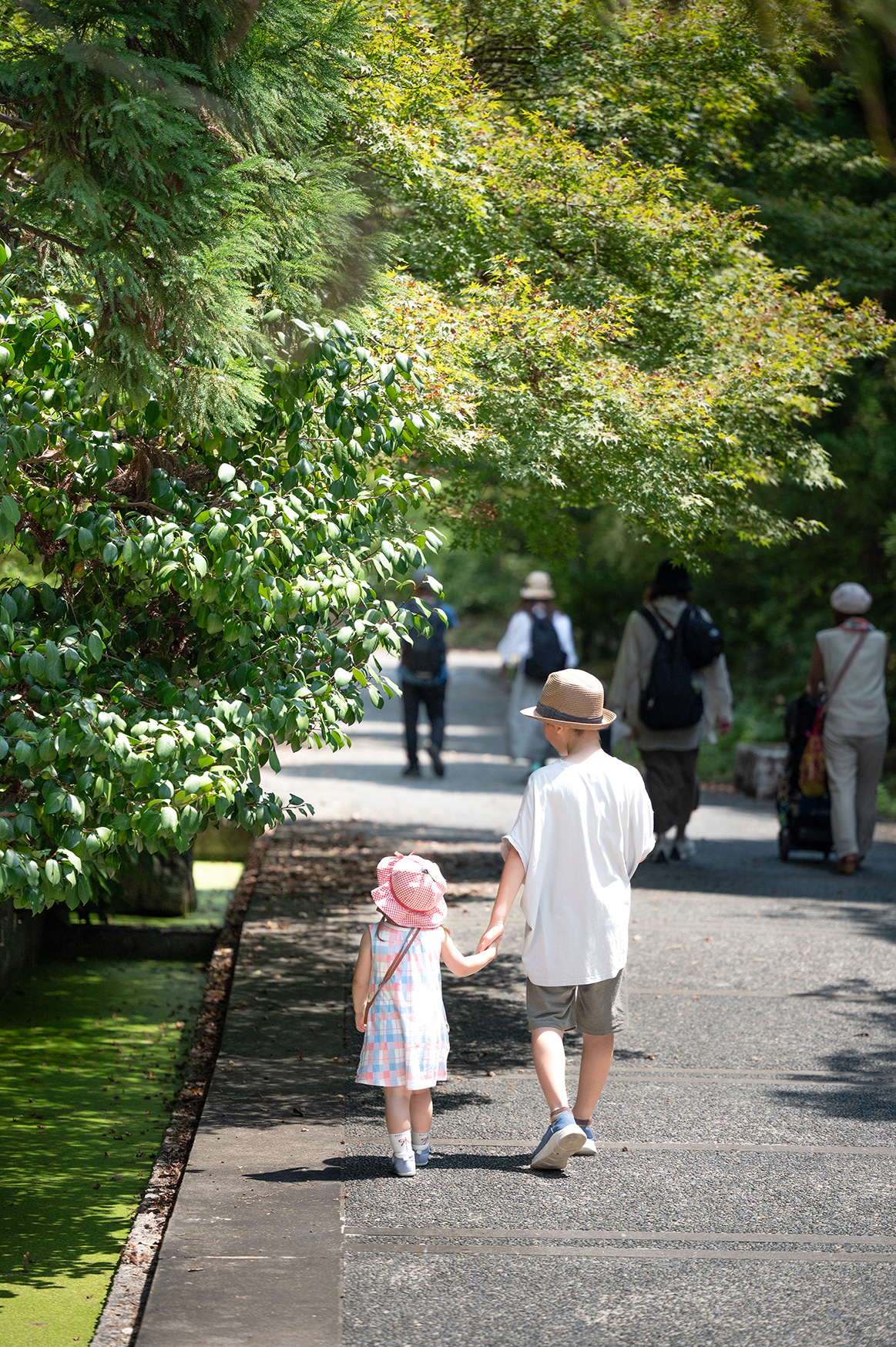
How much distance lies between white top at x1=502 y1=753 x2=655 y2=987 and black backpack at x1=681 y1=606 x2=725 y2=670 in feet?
17.5

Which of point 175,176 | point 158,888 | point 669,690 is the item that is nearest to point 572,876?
point 175,176

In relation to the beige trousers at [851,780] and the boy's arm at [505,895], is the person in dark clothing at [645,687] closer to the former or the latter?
the beige trousers at [851,780]

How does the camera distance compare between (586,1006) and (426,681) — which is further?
(426,681)

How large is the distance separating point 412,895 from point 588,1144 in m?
1.05

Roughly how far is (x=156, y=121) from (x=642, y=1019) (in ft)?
14.1

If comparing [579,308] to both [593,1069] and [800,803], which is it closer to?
[593,1069]

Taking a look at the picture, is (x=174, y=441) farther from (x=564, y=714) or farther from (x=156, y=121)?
(x=564, y=714)

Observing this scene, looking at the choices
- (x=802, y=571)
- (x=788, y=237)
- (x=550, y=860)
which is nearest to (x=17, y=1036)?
(x=550, y=860)

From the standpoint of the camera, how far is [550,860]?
4438mm

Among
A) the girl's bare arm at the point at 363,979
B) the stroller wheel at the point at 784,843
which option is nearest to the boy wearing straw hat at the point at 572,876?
the girl's bare arm at the point at 363,979

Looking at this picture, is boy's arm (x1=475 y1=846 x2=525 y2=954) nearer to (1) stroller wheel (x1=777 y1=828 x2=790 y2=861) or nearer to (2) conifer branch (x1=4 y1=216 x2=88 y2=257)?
(2) conifer branch (x1=4 y1=216 x2=88 y2=257)

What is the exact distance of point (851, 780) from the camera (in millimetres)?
9805

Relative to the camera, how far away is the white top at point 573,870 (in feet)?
14.5

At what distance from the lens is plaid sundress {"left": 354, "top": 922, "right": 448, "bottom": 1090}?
4.20m
